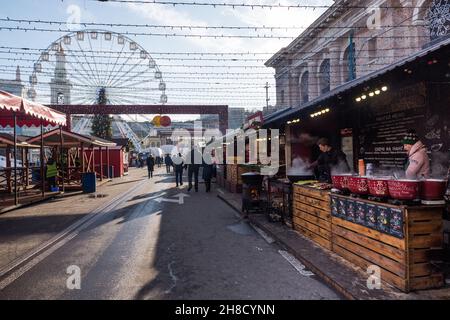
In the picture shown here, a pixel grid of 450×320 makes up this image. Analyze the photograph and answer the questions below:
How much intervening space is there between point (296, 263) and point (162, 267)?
2.17 metres

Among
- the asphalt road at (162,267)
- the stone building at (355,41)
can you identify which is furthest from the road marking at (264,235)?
the stone building at (355,41)

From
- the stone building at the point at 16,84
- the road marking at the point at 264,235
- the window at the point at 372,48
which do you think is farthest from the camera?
the window at the point at 372,48

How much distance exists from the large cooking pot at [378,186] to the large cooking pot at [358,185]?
0.27 ft

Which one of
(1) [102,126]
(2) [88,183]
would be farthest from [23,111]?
(1) [102,126]

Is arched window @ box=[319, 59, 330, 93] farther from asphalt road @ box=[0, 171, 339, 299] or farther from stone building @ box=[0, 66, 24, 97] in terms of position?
stone building @ box=[0, 66, 24, 97]

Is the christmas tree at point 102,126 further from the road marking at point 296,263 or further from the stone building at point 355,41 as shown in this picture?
the road marking at point 296,263

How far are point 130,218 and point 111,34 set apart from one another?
1995cm

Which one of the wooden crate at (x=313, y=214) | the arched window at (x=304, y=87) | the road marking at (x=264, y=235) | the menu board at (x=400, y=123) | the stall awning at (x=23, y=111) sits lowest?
the road marking at (x=264, y=235)

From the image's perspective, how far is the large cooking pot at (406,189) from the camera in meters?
3.78

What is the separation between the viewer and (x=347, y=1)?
61.5ft

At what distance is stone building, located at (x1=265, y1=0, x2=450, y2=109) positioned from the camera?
14.2 m

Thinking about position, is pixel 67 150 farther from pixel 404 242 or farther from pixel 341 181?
pixel 404 242
